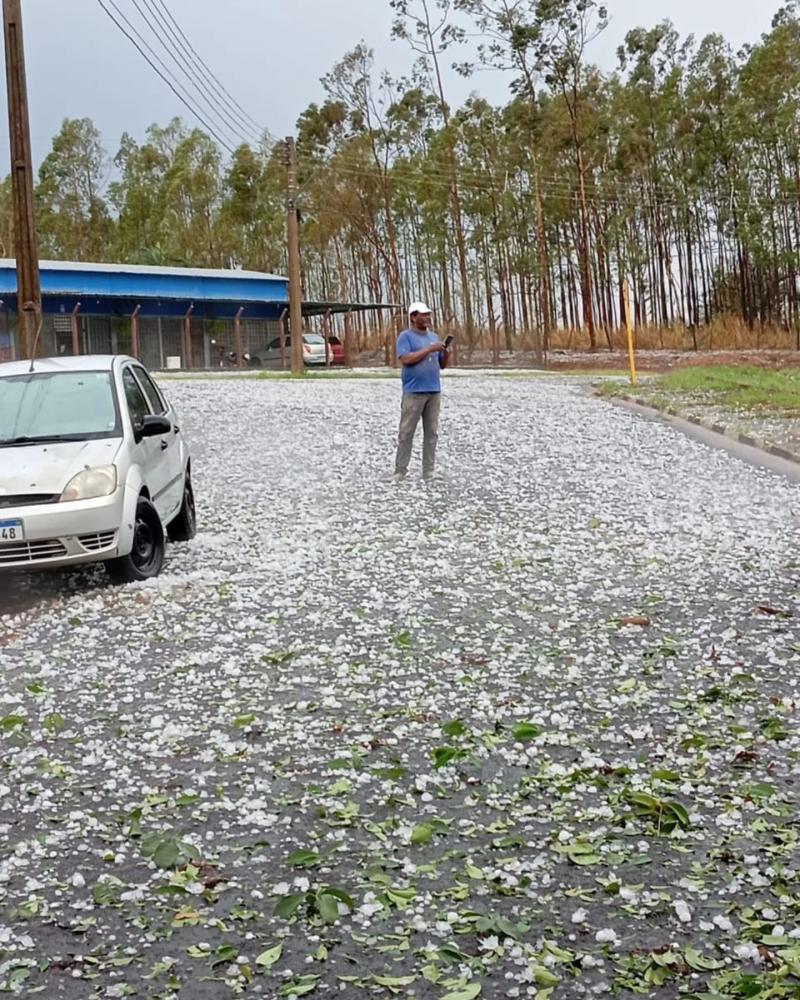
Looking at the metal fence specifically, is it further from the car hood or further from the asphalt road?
the asphalt road

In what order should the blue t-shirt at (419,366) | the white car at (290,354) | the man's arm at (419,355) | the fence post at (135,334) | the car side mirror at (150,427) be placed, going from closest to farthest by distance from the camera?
the car side mirror at (150,427) → the man's arm at (419,355) → the blue t-shirt at (419,366) → the fence post at (135,334) → the white car at (290,354)

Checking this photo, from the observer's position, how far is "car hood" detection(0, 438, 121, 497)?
7781 mm

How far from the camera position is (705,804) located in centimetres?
431

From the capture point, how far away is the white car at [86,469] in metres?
7.73

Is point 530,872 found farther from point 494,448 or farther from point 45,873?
point 494,448

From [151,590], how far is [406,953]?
5.13m

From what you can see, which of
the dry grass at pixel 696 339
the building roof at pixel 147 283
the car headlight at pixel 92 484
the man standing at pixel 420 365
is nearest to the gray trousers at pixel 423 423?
the man standing at pixel 420 365

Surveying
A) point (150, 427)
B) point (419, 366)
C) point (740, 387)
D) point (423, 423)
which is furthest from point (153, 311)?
point (150, 427)

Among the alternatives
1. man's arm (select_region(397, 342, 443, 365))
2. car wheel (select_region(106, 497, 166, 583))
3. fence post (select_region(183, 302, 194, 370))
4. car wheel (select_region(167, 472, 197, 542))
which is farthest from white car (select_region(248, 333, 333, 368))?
car wheel (select_region(106, 497, 166, 583))

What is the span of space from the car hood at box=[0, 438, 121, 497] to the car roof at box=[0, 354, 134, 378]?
1111mm

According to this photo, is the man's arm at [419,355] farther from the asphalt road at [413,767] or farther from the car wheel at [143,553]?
the car wheel at [143,553]

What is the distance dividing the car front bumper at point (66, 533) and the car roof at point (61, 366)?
1.73 meters

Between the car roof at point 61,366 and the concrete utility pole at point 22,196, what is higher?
the concrete utility pole at point 22,196

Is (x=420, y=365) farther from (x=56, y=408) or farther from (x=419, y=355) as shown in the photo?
(x=56, y=408)
